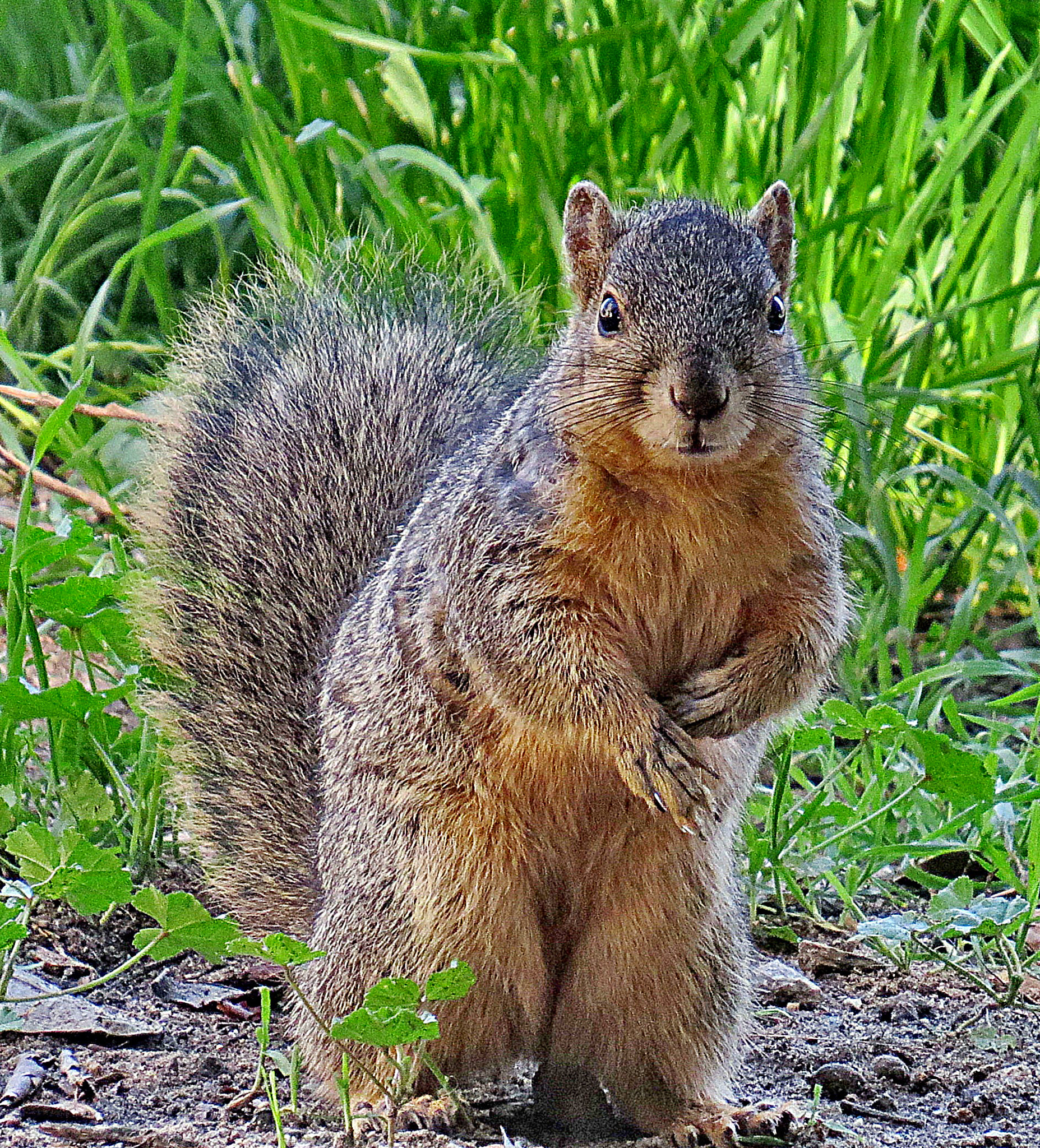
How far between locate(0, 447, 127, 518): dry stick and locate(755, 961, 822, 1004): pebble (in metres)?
1.85

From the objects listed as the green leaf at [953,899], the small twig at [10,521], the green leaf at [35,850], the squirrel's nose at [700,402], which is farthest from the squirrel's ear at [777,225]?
the small twig at [10,521]

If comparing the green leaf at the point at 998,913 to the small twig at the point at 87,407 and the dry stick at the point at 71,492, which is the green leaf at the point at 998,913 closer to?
the small twig at the point at 87,407

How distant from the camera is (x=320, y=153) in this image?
15.1ft

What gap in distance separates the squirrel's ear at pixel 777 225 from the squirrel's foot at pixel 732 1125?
1.32m

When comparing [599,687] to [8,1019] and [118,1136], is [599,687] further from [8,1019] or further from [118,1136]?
[8,1019]

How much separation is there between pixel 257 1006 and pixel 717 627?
115 cm

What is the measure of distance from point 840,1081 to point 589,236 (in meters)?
1.46

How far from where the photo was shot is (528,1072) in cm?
278

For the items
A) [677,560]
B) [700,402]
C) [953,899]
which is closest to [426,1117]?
[677,560]

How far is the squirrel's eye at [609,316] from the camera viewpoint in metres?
2.38

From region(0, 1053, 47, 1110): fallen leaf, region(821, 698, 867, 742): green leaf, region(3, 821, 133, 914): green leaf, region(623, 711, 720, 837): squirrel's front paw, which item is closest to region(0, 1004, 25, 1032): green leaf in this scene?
region(0, 1053, 47, 1110): fallen leaf

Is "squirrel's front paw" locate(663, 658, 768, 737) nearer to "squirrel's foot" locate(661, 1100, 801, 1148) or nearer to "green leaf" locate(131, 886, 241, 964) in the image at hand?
"squirrel's foot" locate(661, 1100, 801, 1148)

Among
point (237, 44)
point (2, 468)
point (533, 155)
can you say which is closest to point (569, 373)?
point (533, 155)

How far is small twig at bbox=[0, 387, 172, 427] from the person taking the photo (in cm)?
381
